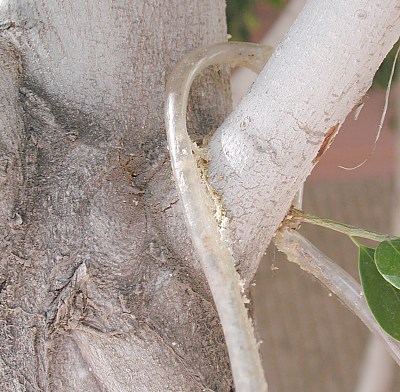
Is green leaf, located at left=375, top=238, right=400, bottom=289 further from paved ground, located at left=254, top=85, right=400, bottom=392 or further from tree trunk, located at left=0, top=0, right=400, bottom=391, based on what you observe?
paved ground, located at left=254, top=85, right=400, bottom=392

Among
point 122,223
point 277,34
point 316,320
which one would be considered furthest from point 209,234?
point 316,320

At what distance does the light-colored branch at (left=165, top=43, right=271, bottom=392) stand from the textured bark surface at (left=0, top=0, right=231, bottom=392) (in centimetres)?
4

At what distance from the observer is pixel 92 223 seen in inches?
17.7

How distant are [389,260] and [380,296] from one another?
0.08 ft

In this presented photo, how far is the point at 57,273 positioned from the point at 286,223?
16cm

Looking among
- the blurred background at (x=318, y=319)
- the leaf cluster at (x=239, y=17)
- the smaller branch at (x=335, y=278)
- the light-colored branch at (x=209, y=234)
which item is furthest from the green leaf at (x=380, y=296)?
the blurred background at (x=318, y=319)

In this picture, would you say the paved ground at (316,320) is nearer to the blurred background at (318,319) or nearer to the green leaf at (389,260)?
the blurred background at (318,319)

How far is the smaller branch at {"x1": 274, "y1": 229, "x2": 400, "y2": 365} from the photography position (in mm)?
479

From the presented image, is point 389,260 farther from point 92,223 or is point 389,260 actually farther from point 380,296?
point 92,223

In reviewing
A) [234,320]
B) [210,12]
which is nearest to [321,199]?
[210,12]

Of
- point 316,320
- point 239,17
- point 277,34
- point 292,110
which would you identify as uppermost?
point 292,110

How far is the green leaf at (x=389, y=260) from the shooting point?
18.1 inches

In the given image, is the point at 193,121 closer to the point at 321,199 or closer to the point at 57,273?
the point at 57,273

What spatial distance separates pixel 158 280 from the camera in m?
0.46
